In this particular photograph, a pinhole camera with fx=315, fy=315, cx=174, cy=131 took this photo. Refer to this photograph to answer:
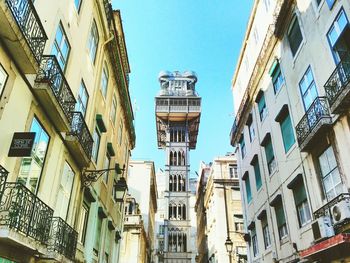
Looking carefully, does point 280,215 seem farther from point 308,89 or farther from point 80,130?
point 80,130

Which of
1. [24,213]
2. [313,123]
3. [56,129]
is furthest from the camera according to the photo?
[313,123]

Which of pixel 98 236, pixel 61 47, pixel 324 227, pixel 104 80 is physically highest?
pixel 104 80

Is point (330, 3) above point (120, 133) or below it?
below

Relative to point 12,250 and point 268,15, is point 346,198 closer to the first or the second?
point 12,250

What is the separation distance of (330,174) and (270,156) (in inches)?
220

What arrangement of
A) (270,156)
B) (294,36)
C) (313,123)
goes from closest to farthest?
(313,123) → (294,36) → (270,156)

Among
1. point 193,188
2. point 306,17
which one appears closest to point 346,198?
point 306,17

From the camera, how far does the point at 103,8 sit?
48.1ft

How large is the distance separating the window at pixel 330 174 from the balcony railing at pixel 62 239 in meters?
8.11

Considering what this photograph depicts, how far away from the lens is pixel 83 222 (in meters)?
12.7

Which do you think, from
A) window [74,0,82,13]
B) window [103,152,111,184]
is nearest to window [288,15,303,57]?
window [74,0,82,13]

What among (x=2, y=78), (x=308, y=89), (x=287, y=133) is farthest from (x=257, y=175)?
(x=2, y=78)

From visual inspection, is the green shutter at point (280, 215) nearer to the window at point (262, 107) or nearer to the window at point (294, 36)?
the window at point (262, 107)

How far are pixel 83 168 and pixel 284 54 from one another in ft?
33.2
